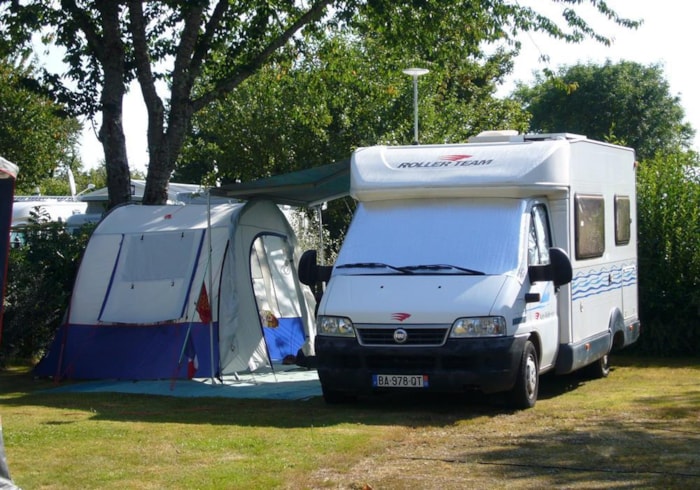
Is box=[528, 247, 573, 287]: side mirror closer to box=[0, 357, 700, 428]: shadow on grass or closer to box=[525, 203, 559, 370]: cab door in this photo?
box=[525, 203, 559, 370]: cab door

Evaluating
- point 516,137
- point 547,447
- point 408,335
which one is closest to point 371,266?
point 408,335

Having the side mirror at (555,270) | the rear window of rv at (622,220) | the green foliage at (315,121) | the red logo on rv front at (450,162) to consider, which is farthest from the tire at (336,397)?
the green foliage at (315,121)

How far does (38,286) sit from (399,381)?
6.57 metres

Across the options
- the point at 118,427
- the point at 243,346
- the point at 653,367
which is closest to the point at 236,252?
the point at 243,346

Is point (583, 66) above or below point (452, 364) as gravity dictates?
above

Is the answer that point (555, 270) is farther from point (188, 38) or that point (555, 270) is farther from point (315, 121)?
point (315, 121)

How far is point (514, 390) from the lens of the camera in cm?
983

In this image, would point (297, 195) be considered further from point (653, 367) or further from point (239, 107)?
point (239, 107)

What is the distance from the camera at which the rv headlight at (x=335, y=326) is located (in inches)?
385

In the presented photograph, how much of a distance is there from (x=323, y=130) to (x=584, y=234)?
11.9 m

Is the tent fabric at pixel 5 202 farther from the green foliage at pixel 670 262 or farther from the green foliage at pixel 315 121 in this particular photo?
the green foliage at pixel 315 121

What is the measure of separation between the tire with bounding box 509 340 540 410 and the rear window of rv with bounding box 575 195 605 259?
1.47 metres

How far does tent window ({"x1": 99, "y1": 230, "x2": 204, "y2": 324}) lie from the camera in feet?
42.2

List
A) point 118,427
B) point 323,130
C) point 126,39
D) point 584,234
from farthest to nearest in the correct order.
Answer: point 323,130 → point 126,39 → point 584,234 → point 118,427
